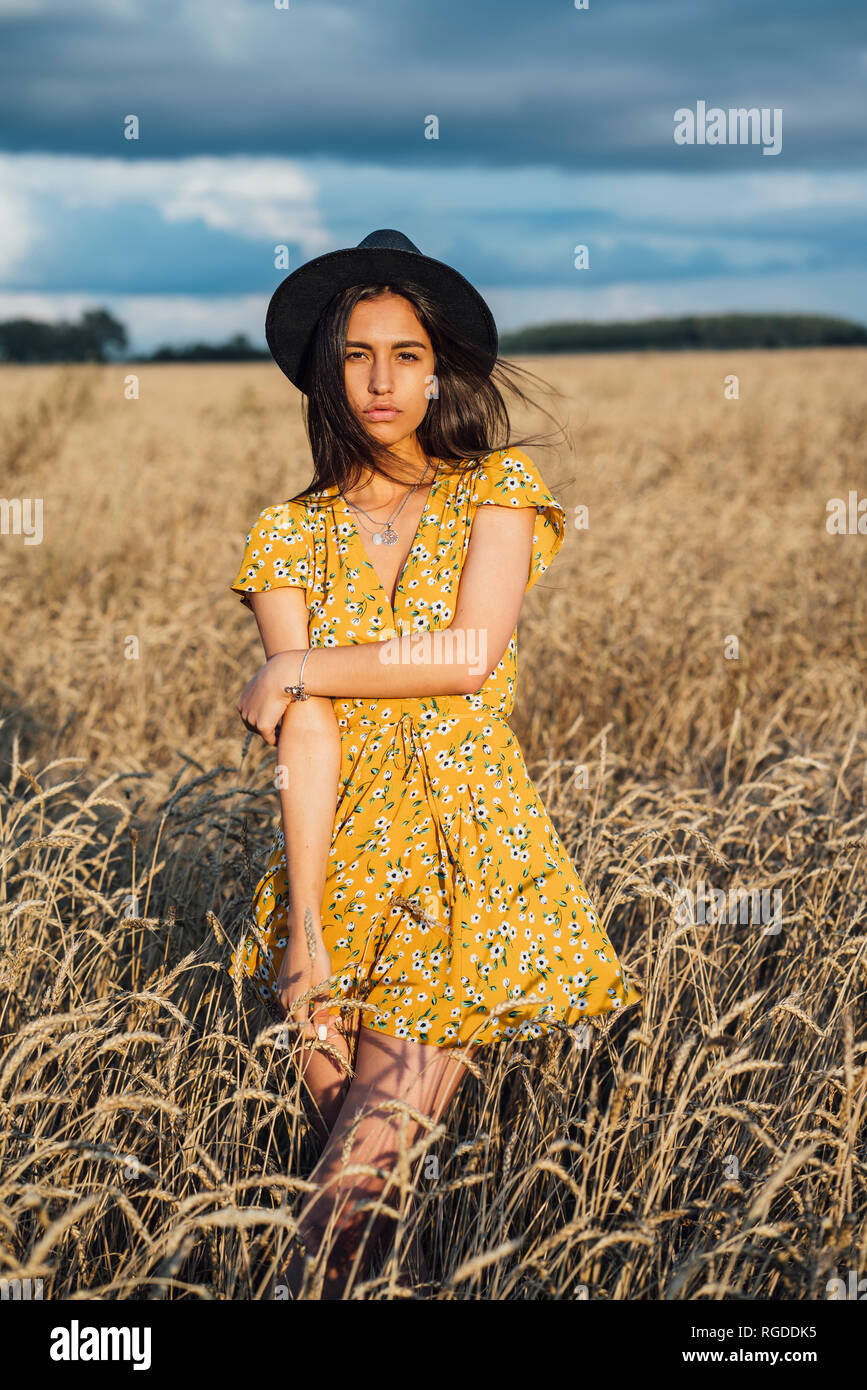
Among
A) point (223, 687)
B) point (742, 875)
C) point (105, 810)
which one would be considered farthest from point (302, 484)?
point (742, 875)

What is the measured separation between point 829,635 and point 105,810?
333cm

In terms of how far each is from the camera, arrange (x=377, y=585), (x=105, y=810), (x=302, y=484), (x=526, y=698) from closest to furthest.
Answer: (x=377, y=585) < (x=105, y=810) < (x=526, y=698) < (x=302, y=484)

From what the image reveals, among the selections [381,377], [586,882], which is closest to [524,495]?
[381,377]

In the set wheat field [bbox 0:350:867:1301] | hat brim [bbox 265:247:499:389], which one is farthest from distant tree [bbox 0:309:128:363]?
hat brim [bbox 265:247:499:389]

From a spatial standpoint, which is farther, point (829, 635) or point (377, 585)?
point (829, 635)

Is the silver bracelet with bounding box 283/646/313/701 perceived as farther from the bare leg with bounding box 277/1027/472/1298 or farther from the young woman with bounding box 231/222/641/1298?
the bare leg with bounding box 277/1027/472/1298

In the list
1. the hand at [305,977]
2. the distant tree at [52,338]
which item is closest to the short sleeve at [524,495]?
the hand at [305,977]

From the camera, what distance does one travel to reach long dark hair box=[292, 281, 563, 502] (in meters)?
2.38

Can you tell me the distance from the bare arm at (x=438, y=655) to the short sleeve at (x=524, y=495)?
0.18 ft

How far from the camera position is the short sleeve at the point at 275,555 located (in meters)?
2.38

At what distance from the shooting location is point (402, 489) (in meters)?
2.52

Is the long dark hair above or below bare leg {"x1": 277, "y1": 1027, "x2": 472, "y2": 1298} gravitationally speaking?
above

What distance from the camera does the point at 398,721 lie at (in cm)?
233
